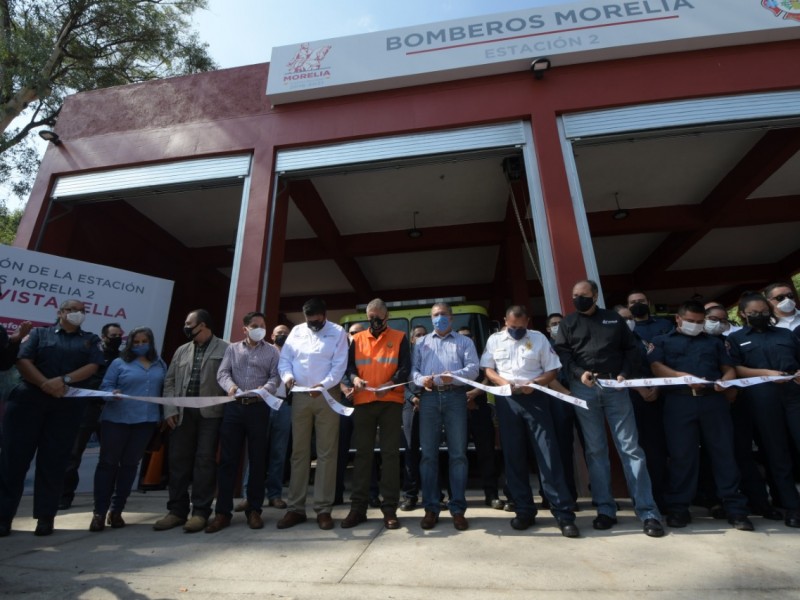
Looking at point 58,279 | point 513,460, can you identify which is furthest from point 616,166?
point 58,279

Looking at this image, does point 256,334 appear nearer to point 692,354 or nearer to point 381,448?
point 381,448

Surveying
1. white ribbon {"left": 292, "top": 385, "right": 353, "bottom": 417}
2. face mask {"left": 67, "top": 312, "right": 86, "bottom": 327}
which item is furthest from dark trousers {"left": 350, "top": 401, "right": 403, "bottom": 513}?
face mask {"left": 67, "top": 312, "right": 86, "bottom": 327}

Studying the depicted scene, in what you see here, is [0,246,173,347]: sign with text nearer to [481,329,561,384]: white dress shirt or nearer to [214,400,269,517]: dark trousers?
[214,400,269,517]: dark trousers

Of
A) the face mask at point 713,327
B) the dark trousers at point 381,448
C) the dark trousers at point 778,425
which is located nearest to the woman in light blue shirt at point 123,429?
the dark trousers at point 381,448

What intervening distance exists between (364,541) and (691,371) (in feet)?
10.2

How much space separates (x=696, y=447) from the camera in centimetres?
352

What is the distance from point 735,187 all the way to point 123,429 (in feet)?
35.9

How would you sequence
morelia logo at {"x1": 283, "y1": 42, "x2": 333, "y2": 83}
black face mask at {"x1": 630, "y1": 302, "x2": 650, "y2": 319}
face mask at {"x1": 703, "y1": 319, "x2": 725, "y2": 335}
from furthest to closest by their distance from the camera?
morelia logo at {"x1": 283, "y1": 42, "x2": 333, "y2": 83}, black face mask at {"x1": 630, "y1": 302, "x2": 650, "y2": 319}, face mask at {"x1": 703, "y1": 319, "x2": 725, "y2": 335}

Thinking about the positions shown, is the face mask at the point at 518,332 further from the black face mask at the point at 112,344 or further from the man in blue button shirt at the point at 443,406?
the black face mask at the point at 112,344

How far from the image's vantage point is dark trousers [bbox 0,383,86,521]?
355 centimetres

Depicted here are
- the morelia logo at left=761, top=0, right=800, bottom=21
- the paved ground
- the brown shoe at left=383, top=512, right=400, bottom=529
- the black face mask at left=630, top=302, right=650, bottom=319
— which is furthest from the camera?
the morelia logo at left=761, top=0, right=800, bottom=21

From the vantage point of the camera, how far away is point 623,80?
20.5 ft

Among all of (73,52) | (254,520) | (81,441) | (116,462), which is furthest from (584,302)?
(73,52)

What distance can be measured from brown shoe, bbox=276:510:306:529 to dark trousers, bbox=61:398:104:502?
2620 mm
